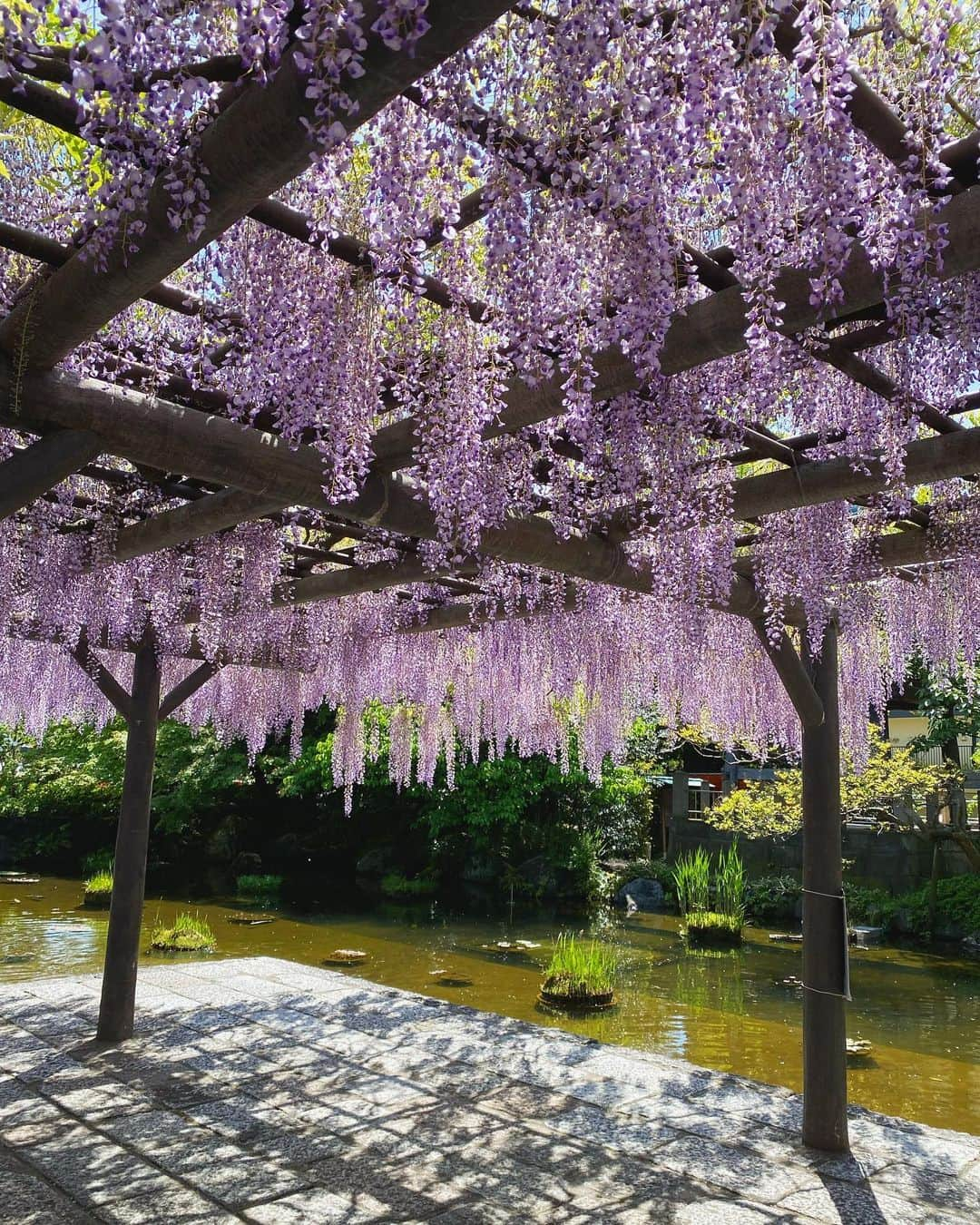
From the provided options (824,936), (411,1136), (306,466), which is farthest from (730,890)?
(306,466)

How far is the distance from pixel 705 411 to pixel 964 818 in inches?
406

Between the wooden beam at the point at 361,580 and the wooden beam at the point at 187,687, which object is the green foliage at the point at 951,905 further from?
the wooden beam at the point at 187,687

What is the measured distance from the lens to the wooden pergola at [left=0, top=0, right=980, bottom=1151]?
1.43m

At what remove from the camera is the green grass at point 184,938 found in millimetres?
9070

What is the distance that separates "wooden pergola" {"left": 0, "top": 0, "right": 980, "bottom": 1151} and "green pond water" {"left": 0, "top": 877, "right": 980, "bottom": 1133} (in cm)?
288

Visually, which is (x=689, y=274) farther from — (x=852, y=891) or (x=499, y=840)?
(x=499, y=840)

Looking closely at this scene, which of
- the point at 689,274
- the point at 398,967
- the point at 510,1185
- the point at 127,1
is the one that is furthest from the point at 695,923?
the point at 127,1

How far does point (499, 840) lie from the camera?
14.1 metres

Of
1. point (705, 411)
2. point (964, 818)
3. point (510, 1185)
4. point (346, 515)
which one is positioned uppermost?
point (705, 411)

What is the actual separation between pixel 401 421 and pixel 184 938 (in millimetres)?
7947

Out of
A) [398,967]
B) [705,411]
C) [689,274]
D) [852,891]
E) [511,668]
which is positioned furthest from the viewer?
[852,891]

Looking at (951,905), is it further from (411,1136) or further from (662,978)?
(411,1136)

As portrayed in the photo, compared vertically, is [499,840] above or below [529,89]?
below

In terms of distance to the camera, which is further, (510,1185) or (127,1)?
(510,1185)
